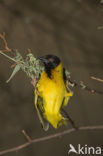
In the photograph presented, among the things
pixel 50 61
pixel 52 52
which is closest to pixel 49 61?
pixel 50 61

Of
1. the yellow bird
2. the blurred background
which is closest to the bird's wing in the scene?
the yellow bird

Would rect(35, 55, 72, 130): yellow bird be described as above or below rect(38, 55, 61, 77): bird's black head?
below

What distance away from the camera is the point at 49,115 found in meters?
0.33

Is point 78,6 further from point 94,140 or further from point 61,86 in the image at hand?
point 61,86

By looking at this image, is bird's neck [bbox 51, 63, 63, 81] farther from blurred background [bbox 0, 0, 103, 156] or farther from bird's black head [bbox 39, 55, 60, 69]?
blurred background [bbox 0, 0, 103, 156]

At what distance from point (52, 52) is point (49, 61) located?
2.50 ft

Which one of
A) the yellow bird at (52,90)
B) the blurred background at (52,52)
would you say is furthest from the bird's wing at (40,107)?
the blurred background at (52,52)

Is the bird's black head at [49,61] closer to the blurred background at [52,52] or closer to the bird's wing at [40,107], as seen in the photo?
the bird's wing at [40,107]

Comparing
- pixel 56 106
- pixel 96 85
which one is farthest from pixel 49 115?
pixel 96 85

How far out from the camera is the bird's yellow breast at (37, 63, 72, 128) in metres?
0.32

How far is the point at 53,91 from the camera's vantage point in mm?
323

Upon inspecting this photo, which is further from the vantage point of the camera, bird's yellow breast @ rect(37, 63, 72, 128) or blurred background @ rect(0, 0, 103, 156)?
blurred background @ rect(0, 0, 103, 156)

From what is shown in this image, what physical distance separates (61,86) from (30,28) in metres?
0.73

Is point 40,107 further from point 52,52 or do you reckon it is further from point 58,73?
point 52,52
